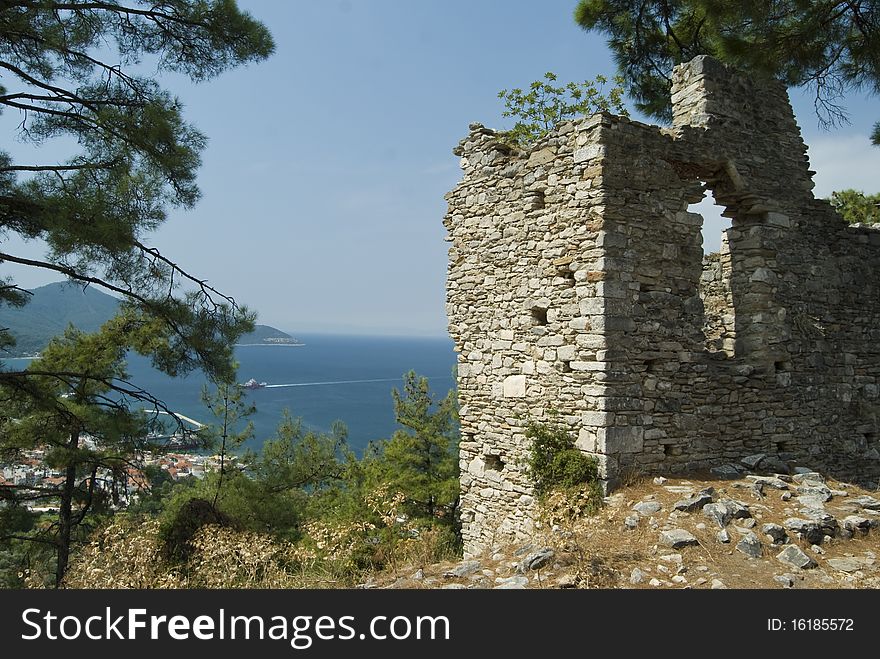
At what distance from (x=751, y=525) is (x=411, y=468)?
948 centimetres

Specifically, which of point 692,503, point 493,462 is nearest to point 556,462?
point 493,462

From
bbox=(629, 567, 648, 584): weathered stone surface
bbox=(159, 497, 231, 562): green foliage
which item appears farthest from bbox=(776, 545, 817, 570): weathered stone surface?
bbox=(159, 497, 231, 562): green foliage

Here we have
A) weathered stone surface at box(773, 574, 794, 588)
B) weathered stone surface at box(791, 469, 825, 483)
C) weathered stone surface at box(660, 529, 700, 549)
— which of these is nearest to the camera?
weathered stone surface at box(773, 574, 794, 588)

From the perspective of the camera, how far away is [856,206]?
1437cm

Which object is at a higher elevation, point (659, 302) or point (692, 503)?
point (659, 302)

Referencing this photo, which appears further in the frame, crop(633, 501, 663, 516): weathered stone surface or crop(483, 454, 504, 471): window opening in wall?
crop(483, 454, 504, 471): window opening in wall

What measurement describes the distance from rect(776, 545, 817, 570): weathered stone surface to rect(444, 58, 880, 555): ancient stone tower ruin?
155 cm

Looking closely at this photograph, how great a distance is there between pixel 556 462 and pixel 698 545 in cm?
156

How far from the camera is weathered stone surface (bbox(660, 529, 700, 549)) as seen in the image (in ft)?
15.2

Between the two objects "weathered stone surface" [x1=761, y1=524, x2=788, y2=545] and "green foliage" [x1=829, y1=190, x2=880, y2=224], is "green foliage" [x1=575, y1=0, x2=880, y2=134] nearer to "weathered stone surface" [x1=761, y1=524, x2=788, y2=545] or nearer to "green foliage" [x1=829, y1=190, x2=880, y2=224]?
"weathered stone surface" [x1=761, y1=524, x2=788, y2=545]

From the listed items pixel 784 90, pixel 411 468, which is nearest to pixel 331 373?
pixel 411 468

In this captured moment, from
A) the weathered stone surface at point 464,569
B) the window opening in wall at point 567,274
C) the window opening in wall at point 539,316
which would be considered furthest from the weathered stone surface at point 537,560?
the window opening in wall at point 567,274

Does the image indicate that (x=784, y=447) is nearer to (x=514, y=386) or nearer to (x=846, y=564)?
(x=846, y=564)
